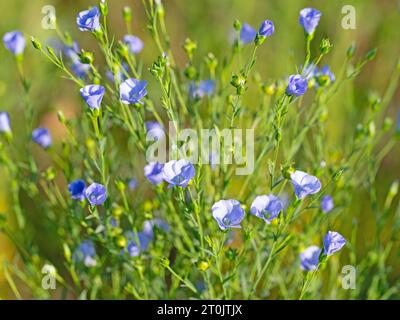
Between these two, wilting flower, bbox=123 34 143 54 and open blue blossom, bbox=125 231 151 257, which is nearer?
open blue blossom, bbox=125 231 151 257

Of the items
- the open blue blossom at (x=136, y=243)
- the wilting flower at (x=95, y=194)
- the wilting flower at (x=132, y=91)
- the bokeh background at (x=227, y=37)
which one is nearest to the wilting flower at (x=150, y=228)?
the open blue blossom at (x=136, y=243)

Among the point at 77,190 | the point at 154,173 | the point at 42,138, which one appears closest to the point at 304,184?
the point at 154,173

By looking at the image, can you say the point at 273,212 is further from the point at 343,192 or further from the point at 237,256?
the point at 343,192

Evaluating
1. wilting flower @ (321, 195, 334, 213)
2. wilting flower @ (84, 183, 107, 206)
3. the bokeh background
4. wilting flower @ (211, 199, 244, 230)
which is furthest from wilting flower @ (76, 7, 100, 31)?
the bokeh background

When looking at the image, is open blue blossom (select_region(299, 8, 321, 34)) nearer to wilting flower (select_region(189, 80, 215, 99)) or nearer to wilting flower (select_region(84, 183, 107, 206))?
wilting flower (select_region(189, 80, 215, 99))
